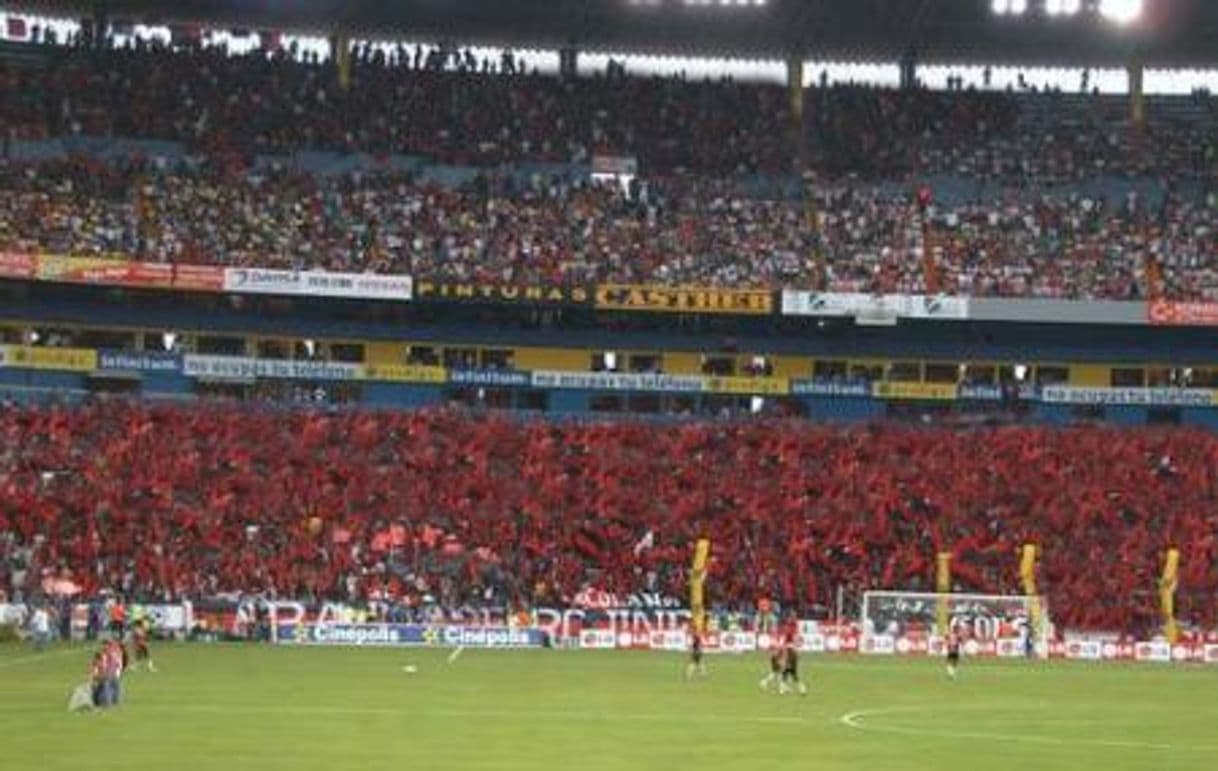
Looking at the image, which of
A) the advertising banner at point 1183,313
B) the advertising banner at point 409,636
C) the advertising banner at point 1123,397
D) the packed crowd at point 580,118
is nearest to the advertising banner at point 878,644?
the advertising banner at point 409,636

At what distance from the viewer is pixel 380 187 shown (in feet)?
270

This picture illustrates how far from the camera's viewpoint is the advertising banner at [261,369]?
78.3 metres

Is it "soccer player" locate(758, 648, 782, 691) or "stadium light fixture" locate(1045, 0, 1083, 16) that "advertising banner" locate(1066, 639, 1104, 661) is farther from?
"stadium light fixture" locate(1045, 0, 1083, 16)

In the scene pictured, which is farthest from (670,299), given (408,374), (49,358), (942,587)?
(49,358)

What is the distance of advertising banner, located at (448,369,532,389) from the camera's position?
8144 cm

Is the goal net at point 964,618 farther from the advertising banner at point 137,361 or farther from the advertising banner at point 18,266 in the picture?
the advertising banner at point 18,266

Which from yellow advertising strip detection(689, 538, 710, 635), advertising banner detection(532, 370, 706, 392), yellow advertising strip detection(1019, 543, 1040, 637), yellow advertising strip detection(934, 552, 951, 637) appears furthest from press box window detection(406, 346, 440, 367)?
yellow advertising strip detection(1019, 543, 1040, 637)

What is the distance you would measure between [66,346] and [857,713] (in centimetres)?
4546

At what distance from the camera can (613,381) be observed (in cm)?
8169

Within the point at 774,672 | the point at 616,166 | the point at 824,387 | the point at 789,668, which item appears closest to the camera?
the point at 789,668

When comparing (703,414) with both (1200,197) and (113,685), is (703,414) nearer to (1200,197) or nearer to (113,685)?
(1200,197)

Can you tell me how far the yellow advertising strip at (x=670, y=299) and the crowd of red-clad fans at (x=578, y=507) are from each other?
4.64 metres

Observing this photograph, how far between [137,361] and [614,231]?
63.9 ft

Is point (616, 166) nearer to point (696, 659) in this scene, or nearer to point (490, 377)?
point (490, 377)
